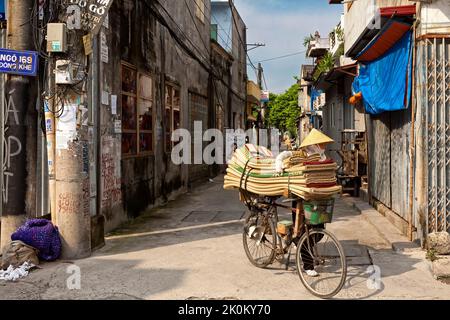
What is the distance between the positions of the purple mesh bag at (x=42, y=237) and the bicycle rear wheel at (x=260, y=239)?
2.62 meters

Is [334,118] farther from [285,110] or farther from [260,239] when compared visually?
[285,110]

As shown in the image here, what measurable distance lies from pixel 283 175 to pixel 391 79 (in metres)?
3.65

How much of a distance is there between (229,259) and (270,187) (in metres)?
1.39

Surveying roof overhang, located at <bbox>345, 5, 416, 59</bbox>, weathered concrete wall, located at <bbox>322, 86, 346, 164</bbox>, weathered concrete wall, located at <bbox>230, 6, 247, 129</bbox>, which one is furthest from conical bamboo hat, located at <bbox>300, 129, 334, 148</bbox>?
weathered concrete wall, located at <bbox>230, 6, 247, 129</bbox>

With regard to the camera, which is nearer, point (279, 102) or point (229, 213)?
point (229, 213)

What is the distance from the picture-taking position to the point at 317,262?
5168mm

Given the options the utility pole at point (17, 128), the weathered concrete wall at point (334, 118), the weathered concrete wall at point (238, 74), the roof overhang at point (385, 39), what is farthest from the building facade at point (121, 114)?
the weathered concrete wall at point (238, 74)

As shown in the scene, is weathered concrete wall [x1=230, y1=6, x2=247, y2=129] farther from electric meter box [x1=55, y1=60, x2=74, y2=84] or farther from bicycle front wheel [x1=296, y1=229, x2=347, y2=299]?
bicycle front wheel [x1=296, y1=229, x2=347, y2=299]

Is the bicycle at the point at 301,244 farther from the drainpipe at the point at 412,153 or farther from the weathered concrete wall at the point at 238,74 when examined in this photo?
the weathered concrete wall at the point at 238,74

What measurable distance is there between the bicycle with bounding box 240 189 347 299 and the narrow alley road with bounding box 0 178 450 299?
0.16m

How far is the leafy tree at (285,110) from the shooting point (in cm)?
6831

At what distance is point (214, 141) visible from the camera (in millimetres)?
19828
